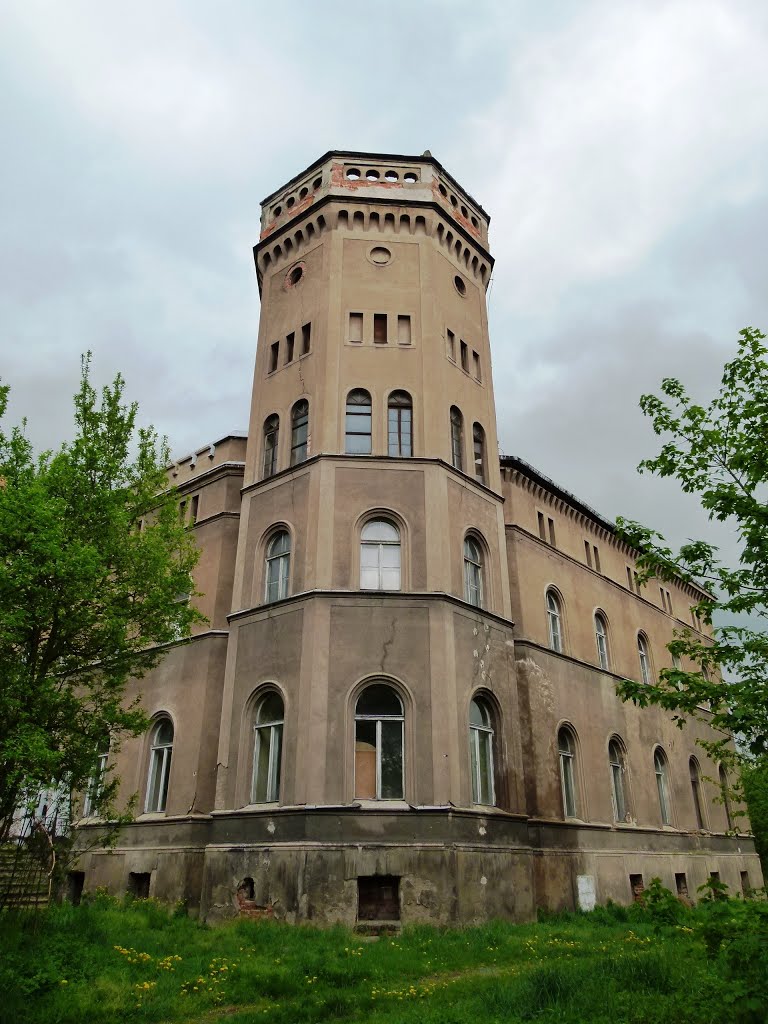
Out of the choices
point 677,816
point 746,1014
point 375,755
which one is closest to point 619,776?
point 677,816

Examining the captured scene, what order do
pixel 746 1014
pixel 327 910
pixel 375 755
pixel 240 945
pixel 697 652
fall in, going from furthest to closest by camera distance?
pixel 375 755, pixel 327 910, pixel 240 945, pixel 697 652, pixel 746 1014

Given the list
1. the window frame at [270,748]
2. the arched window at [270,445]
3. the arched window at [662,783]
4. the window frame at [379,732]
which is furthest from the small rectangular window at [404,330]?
the arched window at [662,783]

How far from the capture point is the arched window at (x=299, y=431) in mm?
21189

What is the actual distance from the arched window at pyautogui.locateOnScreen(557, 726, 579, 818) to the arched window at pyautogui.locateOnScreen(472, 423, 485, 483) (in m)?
8.11

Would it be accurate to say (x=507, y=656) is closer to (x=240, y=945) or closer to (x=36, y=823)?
(x=240, y=945)

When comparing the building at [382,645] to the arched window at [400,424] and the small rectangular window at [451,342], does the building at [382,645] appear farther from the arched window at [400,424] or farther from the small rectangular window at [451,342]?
the small rectangular window at [451,342]

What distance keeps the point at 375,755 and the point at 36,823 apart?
6.88 meters

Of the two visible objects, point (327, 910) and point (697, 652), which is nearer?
point (697, 652)

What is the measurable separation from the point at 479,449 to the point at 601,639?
9.78 m

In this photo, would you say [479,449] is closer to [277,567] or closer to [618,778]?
[277,567]

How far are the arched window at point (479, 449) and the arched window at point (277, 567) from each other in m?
5.78

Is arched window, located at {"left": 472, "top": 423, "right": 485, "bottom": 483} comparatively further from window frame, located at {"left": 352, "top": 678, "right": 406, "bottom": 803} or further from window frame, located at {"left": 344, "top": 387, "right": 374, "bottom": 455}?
window frame, located at {"left": 352, "top": 678, "right": 406, "bottom": 803}

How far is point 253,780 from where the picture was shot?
18.2 metres

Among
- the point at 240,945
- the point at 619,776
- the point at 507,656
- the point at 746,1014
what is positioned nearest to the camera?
the point at 746,1014
